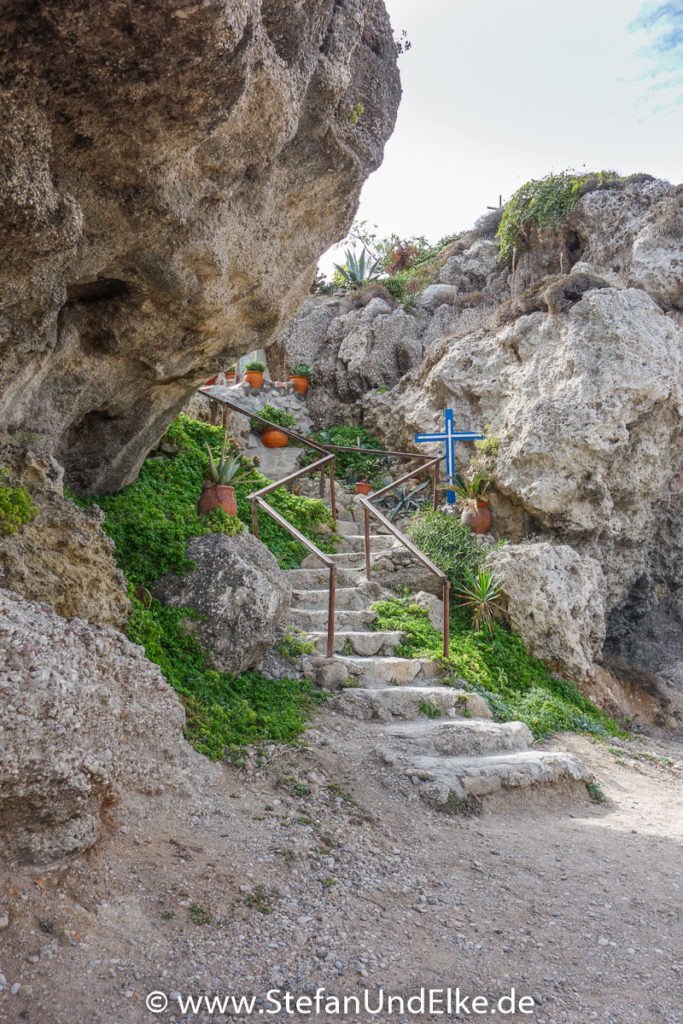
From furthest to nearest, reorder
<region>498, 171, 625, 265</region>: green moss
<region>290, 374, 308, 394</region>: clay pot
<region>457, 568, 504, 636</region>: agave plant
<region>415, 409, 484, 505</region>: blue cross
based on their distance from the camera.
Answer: <region>290, 374, 308, 394</region>: clay pot, <region>498, 171, 625, 265</region>: green moss, <region>415, 409, 484, 505</region>: blue cross, <region>457, 568, 504, 636</region>: agave plant

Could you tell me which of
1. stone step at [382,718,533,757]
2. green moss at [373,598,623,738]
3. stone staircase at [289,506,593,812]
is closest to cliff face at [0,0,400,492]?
stone staircase at [289,506,593,812]

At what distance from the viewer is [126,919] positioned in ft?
8.97

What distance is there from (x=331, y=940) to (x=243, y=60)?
4034 mm

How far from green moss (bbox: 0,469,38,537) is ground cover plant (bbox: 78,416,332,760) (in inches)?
39.3

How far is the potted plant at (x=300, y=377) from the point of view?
13508mm

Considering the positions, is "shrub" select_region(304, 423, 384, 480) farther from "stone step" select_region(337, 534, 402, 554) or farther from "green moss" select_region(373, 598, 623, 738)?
"green moss" select_region(373, 598, 623, 738)

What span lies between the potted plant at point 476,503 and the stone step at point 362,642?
2.90 m

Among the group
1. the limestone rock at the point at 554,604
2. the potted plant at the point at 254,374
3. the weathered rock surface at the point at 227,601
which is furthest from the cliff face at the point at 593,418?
the weathered rock surface at the point at 227,601

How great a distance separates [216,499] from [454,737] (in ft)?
9.91

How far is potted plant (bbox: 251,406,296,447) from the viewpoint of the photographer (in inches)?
441

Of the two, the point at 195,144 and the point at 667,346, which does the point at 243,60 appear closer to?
the point at 195,144

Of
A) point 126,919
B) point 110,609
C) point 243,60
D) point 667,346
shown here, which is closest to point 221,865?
point 126,919

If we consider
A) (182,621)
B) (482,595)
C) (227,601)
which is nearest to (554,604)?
(482,595)

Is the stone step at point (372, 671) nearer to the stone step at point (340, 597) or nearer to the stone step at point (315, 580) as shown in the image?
the stone step at point (340, 597)
